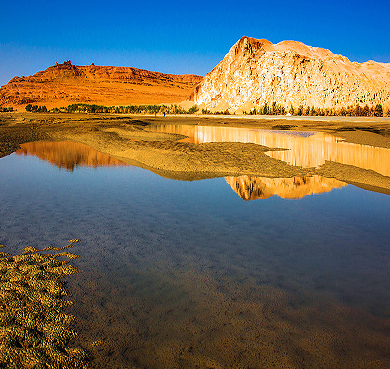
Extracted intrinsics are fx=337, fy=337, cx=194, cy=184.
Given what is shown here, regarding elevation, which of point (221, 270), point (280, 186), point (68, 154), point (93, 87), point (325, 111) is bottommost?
point (221, 270)

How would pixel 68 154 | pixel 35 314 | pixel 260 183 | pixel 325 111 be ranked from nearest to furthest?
pixel 35 314, pixel 260 183, pixel 68 154, pixel 325 111

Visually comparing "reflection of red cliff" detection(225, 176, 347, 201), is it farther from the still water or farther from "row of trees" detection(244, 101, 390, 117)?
"row of trees" detection(244, 101, 390, 117)

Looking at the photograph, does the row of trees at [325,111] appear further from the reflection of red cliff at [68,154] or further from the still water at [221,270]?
the still water at [221,270]

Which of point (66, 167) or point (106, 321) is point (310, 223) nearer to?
point (106, 321)

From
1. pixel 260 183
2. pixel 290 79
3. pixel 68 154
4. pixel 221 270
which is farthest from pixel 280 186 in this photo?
pixel 290 79

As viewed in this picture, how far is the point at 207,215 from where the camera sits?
7.27 m

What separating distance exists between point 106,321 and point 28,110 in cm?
9836

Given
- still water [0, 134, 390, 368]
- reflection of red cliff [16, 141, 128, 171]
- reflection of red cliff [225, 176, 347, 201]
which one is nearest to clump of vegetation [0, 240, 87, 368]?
still water [0, 134, 390, 368]

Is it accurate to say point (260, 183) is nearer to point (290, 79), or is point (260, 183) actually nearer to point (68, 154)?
point (68, 154)

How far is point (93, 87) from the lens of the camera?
136 m

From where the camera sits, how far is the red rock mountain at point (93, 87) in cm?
11619

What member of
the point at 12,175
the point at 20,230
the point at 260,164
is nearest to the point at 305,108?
the point at 260,164

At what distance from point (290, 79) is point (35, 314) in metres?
66.6

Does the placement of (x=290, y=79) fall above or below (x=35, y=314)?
above
